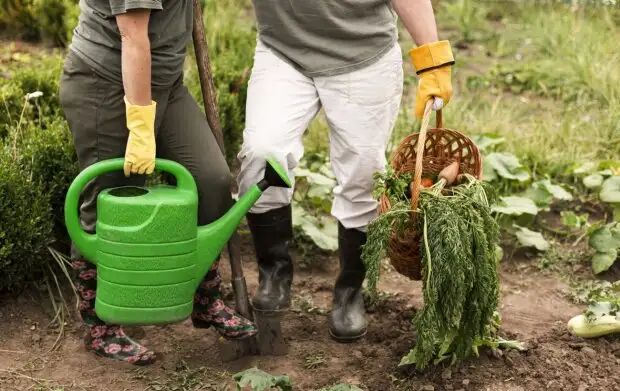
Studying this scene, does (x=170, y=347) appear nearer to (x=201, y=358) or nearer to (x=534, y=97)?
(x=201, y=358)

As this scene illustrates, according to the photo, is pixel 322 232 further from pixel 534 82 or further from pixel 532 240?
pixel 534 82

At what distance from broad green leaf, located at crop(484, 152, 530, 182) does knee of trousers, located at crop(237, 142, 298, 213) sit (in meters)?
1.54

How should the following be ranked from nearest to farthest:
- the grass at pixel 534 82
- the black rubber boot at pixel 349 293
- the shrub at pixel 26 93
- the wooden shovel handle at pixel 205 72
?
the wooden shovel handle at pixel 205 72 < the black rubber boot at pixel 349 293 < the shrub at pixel 26 93 < the grass at pixel 534 82

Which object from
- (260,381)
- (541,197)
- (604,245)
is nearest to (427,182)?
(260,381)

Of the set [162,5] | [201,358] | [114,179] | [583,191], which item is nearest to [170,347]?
[201,358]

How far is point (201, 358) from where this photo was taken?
335cm

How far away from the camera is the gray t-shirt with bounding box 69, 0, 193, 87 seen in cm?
283

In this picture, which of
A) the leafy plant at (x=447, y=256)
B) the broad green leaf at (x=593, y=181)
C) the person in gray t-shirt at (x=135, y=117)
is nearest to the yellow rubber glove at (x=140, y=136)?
the person in gray t-shirt at (x=135, y=117)

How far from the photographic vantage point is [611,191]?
4.30 m

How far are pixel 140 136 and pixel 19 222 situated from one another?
2.55 feet

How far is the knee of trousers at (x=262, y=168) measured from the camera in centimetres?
314

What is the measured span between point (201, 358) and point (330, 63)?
3.70 ft

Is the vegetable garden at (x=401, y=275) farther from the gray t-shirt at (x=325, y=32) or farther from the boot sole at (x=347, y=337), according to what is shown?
the gray t-shirt at (x=325, y=32)

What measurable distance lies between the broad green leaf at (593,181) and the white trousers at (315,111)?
4.98 ft
